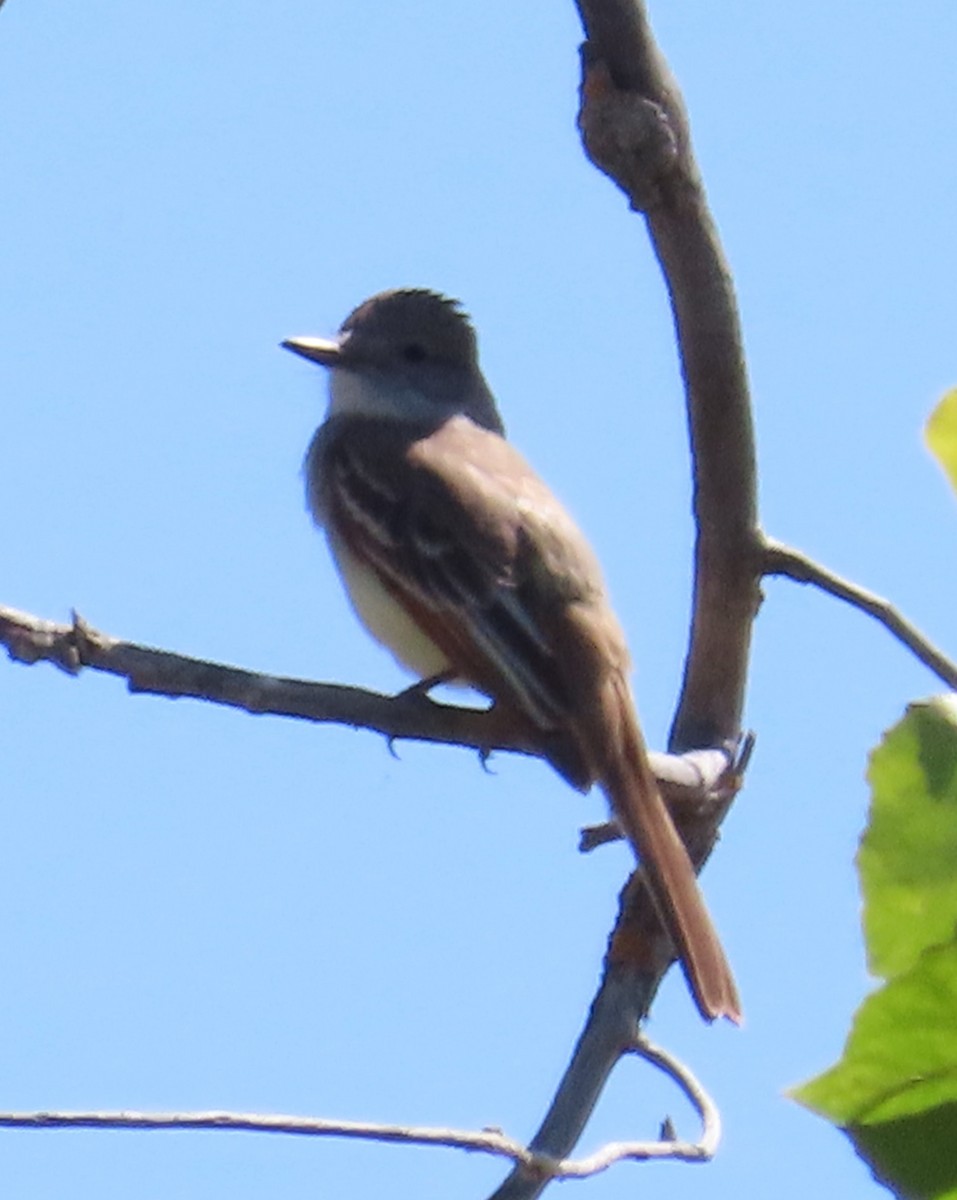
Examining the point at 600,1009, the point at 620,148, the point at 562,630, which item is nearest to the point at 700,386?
the point at 620,148

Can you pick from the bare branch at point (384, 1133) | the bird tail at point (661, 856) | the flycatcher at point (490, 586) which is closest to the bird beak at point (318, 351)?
the flycatcher at point (490, 586)

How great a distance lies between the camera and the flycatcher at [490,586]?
4.05 m

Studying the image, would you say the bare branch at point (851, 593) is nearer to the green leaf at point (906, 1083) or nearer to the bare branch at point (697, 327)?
the bare branch at point (697, 327)

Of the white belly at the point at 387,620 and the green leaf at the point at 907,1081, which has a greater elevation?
the white belly at the point at 387,620

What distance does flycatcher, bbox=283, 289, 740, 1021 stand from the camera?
4.05 metres

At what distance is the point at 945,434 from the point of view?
4.10ft

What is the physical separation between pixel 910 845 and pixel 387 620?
4272mm

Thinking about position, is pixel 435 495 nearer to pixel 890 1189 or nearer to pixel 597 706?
pixel 597 706

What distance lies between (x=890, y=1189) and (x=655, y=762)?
→ 281cm

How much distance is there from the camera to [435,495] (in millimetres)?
5406

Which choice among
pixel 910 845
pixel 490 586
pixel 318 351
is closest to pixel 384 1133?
pixel 910 845

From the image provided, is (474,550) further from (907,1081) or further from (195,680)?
(907,1081)

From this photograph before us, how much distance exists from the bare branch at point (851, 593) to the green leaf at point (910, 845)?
1.70 metres

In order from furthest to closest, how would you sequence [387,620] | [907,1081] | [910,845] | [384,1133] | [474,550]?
[387,620] < [474,550] < [384,1133] < [910,845] < [907,1081]
